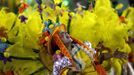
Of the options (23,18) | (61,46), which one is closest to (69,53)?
→ (61,46)

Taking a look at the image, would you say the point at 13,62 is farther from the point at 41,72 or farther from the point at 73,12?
the point at 73,12

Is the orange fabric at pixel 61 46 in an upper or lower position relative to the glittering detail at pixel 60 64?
upper

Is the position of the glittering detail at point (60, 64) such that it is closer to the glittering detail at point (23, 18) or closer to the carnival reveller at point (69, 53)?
the carnival reveller at point (69, 53)

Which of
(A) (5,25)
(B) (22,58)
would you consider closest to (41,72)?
(B) (22,58)

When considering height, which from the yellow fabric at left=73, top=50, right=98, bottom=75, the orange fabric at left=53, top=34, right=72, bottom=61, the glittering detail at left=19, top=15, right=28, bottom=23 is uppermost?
the glittering detail at left=19, top=15, right=28, bottom=23

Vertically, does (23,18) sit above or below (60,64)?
above

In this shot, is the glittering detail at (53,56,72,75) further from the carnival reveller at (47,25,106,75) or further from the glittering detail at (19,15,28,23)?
the glittering detail at (19,15,28,23)

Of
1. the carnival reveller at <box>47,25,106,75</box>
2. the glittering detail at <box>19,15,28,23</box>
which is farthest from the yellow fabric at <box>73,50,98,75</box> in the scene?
the glittering detail at <box>19,15,28,23</box>

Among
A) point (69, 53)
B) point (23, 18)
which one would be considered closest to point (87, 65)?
point (69, 53)

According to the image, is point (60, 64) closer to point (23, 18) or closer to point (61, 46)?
point (61, 46)

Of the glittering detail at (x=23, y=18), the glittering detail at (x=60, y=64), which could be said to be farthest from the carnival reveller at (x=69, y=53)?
the glittering detail at (x=23, y=18)

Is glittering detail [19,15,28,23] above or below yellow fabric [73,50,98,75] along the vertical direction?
above
